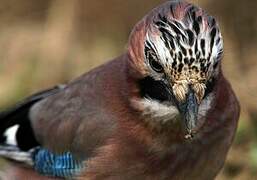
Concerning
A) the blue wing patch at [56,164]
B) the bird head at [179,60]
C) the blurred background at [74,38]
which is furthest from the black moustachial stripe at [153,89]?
the blurred background at [74,38]

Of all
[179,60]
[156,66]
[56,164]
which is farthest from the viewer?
[56,164]

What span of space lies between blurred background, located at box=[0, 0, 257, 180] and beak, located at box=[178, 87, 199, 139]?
292 centimetres

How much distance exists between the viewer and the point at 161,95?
15.1ft

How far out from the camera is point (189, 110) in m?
4.46

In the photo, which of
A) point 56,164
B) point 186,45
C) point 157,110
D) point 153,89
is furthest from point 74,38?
point 186,45

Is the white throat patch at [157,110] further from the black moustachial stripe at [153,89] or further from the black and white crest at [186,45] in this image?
the black and white crest at [186,45]

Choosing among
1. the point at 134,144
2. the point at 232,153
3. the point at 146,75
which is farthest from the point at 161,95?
the point at 232,153

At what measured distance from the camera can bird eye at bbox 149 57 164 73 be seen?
449 centimetres

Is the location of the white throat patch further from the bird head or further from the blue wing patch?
the blue wing patch

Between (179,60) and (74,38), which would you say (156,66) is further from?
(74,38)

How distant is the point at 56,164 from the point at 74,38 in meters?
3.13

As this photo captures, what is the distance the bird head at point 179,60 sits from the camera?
439 centimetres

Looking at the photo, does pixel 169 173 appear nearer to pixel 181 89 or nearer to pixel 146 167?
pixel 146 167

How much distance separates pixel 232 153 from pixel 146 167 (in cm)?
182
